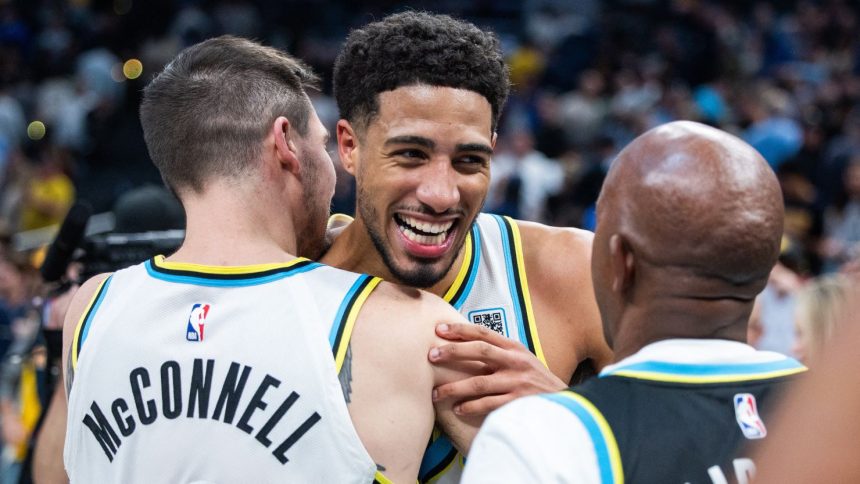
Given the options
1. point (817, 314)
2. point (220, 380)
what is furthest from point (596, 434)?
point (817, 314)

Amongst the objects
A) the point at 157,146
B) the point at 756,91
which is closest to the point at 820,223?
the point at 756,91

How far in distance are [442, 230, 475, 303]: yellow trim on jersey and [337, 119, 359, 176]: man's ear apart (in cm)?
37

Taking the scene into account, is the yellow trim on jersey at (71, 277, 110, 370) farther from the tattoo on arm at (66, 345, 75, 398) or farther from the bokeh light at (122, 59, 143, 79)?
the bokeh light at (122, 59, 143, 79)

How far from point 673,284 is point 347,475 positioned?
0.79 m

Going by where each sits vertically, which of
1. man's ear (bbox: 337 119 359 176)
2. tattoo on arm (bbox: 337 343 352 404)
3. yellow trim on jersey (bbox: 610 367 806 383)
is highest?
man's ear (bbox: 337 119 359 176)

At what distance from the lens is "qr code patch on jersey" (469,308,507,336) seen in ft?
9.08

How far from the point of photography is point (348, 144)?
2.92 m

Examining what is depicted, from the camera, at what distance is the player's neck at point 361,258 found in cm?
286

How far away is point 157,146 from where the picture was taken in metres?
2.57

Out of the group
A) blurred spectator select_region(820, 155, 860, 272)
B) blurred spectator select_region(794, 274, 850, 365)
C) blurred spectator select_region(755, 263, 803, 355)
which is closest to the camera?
blurred spectator select_region(794, 274, 850, 365)

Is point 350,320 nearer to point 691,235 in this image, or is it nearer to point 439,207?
point 439,207

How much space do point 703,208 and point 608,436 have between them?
40 centimetres

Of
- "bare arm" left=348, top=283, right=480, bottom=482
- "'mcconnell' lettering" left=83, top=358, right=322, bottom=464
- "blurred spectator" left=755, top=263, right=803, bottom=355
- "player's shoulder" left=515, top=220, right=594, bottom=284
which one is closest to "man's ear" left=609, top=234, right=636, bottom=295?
"bare arm" left=348, top=283, right=480, bottom=482

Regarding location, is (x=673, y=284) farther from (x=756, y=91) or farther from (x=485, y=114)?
(x=756, y=91)
